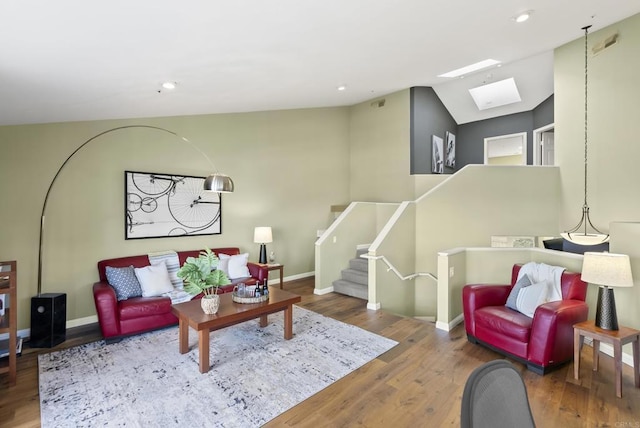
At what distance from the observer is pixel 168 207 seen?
508 centimetres

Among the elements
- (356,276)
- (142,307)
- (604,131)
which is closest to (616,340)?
(604,131)

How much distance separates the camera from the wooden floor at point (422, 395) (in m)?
2.47

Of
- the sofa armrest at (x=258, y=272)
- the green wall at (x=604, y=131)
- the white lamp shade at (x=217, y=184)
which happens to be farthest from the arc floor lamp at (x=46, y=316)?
the green wall at (x=604, y=131)

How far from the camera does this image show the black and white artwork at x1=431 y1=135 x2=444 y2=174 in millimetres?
7668

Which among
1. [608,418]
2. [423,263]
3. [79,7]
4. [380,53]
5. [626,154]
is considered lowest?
[608,418]

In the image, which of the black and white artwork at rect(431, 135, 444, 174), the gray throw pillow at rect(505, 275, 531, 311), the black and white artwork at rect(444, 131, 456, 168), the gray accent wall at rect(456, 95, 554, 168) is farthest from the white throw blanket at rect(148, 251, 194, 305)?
the gray accent wall at rect(456, 95, 554, 168)

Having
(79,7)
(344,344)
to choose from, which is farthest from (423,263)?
(79,7)

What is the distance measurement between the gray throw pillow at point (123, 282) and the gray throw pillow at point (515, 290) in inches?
180

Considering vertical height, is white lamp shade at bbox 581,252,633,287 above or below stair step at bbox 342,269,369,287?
above

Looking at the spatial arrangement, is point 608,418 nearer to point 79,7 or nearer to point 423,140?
point 79,7

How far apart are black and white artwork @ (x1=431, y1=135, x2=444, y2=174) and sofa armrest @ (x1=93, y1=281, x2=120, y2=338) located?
674cm

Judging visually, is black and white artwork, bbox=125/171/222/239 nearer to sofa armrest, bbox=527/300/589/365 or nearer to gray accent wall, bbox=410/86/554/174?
gray accent wall, bbox=410/86/554/174

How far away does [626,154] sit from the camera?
4355 mm

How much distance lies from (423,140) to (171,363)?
6532 millimetres
